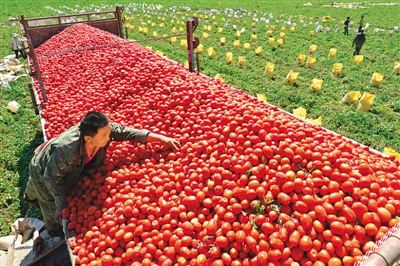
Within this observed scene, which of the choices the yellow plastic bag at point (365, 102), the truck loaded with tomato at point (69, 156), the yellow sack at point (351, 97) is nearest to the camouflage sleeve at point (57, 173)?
the truck loaded with tomato at point (69, 156)

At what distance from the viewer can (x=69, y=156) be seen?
3629mm

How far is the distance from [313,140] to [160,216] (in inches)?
80.6

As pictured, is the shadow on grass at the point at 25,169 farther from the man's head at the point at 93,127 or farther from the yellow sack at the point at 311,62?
the yellow sack at the point at 311,62

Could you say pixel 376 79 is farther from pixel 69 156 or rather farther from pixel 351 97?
pixel 69 156

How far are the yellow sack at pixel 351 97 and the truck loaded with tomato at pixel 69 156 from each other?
668cm

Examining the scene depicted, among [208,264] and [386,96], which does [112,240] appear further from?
[386,96]

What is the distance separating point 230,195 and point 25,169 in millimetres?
5197

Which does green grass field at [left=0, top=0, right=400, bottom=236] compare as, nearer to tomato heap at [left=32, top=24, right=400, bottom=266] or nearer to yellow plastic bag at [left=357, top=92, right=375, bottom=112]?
yellow plastic bag at [left=357, top=92, right=375, bottom=112]

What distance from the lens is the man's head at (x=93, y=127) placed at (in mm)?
3471

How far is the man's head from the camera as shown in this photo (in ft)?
11.4

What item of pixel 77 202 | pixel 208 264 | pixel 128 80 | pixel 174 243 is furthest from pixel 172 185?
pixel 128 80

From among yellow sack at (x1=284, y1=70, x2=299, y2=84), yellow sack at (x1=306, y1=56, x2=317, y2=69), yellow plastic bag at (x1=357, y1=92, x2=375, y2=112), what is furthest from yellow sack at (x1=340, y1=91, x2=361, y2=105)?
yellow sack at (x1=306, y1=56, x2=317, y2=69)

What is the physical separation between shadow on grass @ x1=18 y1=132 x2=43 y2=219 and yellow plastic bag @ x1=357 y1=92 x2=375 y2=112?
8380mm

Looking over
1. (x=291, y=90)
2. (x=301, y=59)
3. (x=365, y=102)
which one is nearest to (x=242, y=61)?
(x=301, y=59)
